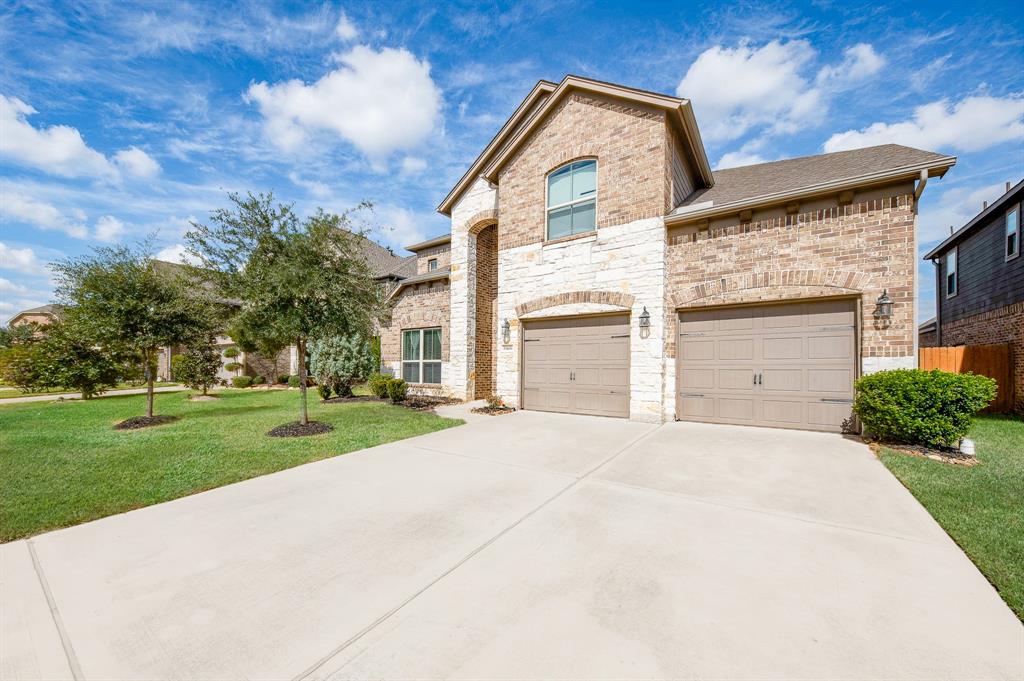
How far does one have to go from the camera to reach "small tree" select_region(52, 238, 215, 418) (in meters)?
8.10

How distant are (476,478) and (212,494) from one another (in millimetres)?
2975

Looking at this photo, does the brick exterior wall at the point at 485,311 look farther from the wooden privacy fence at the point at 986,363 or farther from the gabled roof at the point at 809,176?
the wooden privacy fence at the point at 986,363

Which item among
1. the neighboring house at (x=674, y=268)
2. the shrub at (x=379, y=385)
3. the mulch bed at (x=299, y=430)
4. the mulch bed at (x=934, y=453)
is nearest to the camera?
the mulch bed at (x=934, y=453)

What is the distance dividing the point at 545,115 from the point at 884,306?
27.7ft

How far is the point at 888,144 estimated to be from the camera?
9.10 meters

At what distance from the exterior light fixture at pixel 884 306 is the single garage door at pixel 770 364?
36cm

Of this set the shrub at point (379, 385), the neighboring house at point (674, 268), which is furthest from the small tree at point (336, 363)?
the neighboring house at point (674, 268)

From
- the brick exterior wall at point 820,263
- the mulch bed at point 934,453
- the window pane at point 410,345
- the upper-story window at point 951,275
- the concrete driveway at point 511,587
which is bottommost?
the concrete driveway at point 511,587

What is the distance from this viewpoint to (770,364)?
7.67 meters

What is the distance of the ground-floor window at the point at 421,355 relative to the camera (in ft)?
44.9

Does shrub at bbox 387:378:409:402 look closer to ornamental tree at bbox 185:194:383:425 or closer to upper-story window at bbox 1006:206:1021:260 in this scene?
ornamental tree at bbox 185:194:383:425

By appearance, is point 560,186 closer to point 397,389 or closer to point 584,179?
point 584,179

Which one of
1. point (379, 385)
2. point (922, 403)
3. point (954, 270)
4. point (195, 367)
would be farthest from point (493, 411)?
point (954, 270)

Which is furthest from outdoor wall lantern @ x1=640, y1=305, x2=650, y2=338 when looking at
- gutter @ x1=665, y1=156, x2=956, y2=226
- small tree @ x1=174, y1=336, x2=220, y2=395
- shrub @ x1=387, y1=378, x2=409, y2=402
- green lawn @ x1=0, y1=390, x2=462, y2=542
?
small tree @ x1=174, y1=336, x2=220, y2=395
